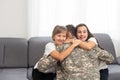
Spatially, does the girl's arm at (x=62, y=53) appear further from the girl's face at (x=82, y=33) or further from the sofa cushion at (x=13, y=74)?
the sofa cushion at (x=13, y=74)

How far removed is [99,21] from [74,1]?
1.62 ft

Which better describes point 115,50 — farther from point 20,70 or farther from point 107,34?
point 20,70

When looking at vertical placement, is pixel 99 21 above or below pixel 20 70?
above

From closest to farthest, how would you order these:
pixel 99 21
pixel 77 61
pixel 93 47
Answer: pixel 77 61 → pixel 93 47 → pixel 99 21

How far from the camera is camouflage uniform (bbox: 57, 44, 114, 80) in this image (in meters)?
2.16

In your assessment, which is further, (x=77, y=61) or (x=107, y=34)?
(x=107, y=34)

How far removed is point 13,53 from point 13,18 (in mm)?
604

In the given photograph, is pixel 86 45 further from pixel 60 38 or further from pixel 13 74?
pixel 13 74

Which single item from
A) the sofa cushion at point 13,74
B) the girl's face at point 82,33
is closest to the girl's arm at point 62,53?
the girl's face at point 82,33

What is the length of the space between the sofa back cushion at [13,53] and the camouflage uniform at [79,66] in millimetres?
1230

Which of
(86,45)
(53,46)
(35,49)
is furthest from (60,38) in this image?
(35,49)

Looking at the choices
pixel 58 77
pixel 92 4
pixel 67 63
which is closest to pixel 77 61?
pixel 67 63

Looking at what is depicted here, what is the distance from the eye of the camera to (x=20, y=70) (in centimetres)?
321

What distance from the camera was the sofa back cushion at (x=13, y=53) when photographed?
3336mm
